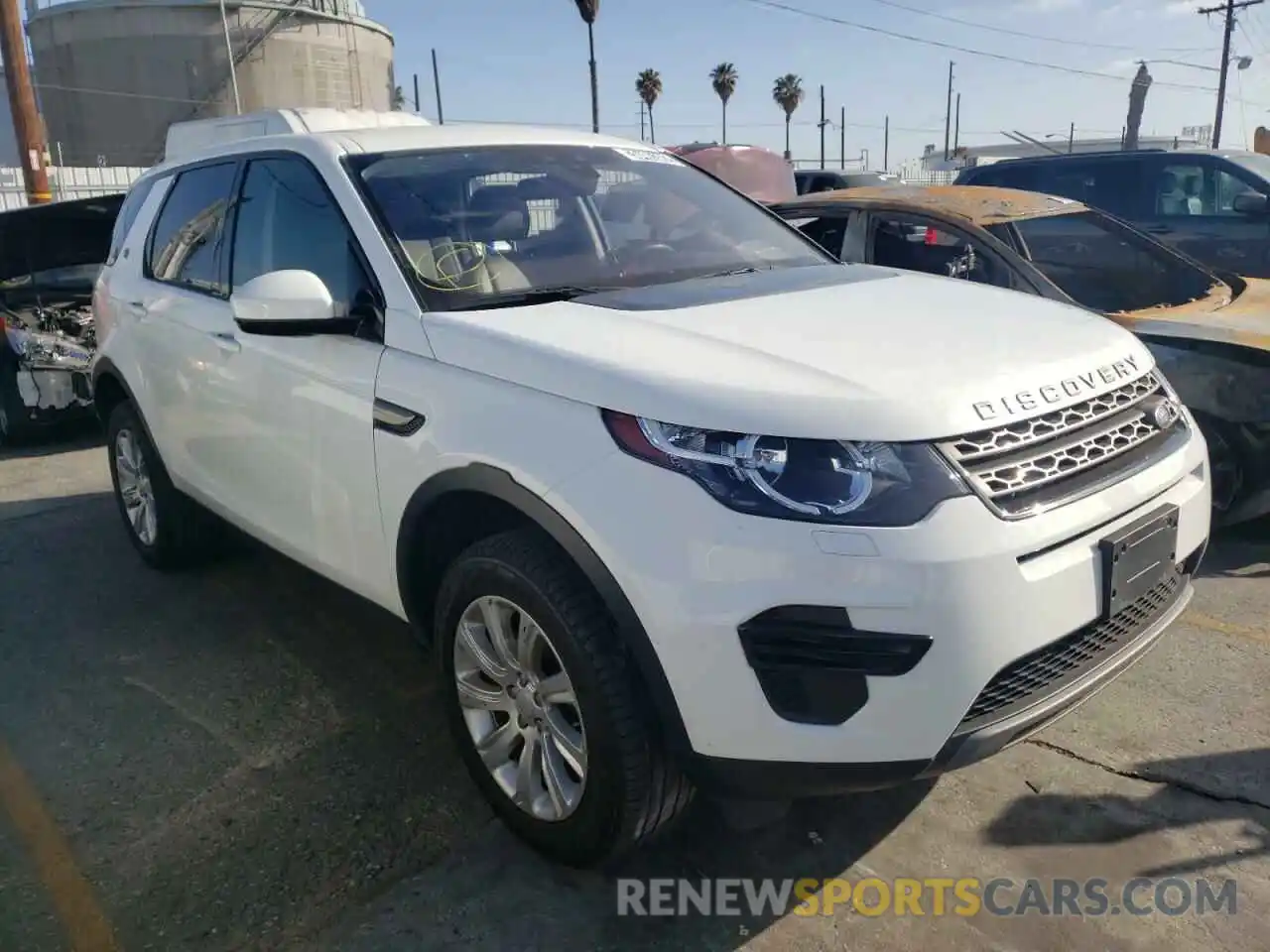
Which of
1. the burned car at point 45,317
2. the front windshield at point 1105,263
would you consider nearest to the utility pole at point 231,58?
the burned car at point 45,317

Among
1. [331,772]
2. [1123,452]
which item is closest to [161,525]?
[331,772]

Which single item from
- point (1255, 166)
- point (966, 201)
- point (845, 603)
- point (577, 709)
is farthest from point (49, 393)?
point (1255, 166)

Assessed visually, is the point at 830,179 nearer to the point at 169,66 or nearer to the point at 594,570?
the point at 594,570

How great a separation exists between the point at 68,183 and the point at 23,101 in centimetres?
923

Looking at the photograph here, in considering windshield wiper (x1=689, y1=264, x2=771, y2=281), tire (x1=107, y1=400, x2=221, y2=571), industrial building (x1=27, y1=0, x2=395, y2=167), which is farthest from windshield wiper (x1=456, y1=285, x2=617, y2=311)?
industrial building (x1=27, y1=0, x2=395, y2=167)

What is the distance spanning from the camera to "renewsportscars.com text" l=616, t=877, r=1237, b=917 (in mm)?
2477

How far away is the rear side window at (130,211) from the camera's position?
4825mm

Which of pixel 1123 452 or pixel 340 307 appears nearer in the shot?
pixel 1123 452

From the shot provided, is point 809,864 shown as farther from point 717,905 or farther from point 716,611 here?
point 716,611

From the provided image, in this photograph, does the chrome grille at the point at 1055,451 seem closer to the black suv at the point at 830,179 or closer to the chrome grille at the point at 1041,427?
the chrome grille at the point at 1041,427

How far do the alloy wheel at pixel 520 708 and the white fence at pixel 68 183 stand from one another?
19.3 meters

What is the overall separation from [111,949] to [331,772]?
0.79m

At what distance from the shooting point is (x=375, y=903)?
2561 mm

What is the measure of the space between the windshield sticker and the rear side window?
7.53 feet
